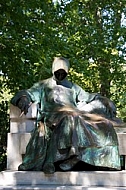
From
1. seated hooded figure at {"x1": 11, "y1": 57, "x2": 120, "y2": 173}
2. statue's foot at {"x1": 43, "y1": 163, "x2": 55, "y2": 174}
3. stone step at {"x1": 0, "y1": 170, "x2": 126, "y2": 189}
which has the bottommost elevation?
stone step at {"x1": 0, "y1": 170, "x2": 126, "y2": 189}

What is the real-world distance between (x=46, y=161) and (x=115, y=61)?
7.64 metres

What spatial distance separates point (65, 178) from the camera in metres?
4.56

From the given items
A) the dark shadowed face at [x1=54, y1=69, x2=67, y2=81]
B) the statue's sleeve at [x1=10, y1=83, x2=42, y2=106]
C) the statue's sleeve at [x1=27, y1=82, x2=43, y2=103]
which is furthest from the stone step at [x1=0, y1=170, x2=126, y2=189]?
the dark shadowed face at [x1=54, y1=69, x2=67, y2=81]

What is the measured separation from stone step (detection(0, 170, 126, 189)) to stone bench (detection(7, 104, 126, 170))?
52 centimetres

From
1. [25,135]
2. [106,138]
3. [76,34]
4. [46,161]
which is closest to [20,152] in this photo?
[25,135]

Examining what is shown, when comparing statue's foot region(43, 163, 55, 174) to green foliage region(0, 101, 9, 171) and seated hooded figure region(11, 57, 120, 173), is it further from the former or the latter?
green foliage region(0, 101, 9, 171)

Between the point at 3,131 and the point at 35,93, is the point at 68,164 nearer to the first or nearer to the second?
the point at 35,93

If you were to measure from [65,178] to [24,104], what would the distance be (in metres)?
1.10

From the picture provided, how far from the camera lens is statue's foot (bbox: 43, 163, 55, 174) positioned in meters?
4.57

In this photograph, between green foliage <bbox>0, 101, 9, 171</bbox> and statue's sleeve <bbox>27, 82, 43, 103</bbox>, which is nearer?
statue's sleeve <bbox>27, 82, 43, 103</bbox>

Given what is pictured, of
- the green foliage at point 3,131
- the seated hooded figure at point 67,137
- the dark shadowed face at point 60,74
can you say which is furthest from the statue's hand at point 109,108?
the green foliage at point 3,131

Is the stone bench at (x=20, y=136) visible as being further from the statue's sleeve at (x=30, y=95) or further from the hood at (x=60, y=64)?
the hood at (x=60, y=64)

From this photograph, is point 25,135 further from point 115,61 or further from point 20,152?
point 115,61

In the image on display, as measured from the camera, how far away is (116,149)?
479cm
